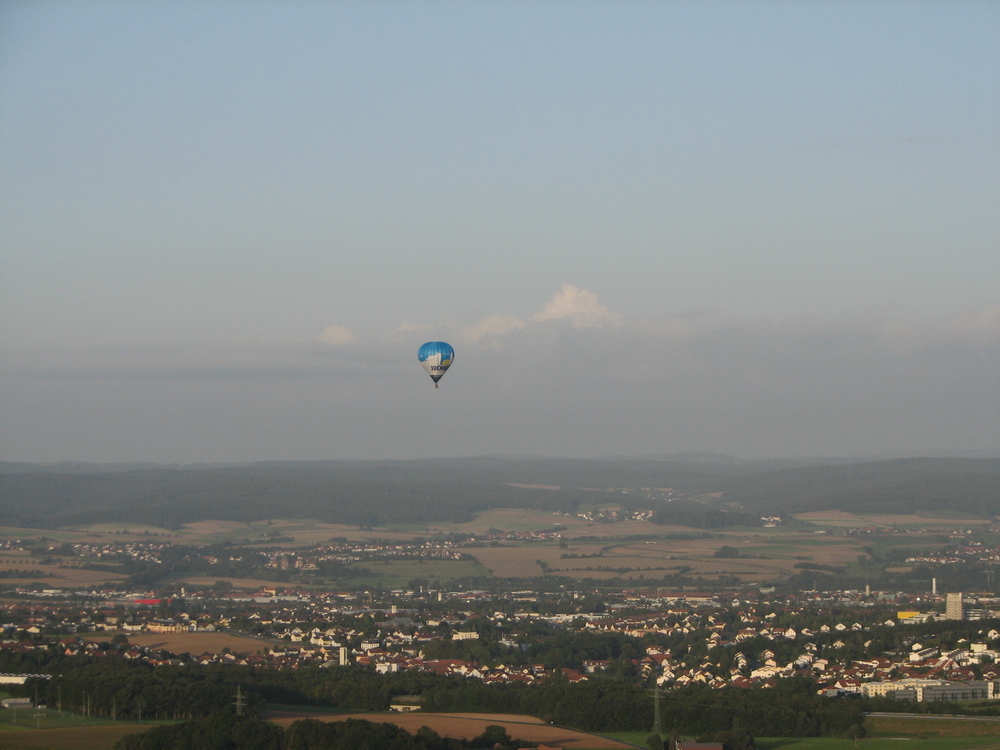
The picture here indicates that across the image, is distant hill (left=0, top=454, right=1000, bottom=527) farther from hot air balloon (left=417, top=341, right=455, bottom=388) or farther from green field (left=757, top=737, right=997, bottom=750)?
green field (left=757, top=737, right=997, bottom=750)

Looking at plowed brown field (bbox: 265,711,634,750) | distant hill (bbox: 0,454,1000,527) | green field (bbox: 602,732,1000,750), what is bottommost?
green field (bbox: 602,732,1000,750)

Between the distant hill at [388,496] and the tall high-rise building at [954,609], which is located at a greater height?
the distant hill at [388,496]

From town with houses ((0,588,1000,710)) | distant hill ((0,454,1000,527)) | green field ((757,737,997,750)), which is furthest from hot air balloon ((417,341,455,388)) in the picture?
distant hill ((0,454,1000,527))

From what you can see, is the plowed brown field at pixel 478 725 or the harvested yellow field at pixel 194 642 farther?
the harvested yellow field at pixel 194 642

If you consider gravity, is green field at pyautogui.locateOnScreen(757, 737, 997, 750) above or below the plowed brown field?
below

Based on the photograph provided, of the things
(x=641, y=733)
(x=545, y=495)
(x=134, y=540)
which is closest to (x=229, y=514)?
(x=134, y=540)

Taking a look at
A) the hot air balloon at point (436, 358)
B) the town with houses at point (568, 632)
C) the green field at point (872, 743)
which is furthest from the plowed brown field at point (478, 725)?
the hot air balloon at point (436, 358)

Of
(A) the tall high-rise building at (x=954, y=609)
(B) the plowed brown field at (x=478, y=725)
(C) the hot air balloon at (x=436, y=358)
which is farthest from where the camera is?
(A) the tall high-rise building at (x=954, y=609)

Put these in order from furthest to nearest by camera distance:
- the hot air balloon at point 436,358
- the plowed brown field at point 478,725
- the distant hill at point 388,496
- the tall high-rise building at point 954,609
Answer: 1. the distant hill at point 388,496
2. the tall high-rise building at point 954,609
3. the hot air balloon at point 436,358
4. the plowed brown field at point 478,725

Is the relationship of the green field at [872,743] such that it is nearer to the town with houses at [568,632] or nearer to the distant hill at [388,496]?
the town with houses at [568,632]

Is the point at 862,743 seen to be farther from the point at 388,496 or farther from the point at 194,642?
the point at 388,496
